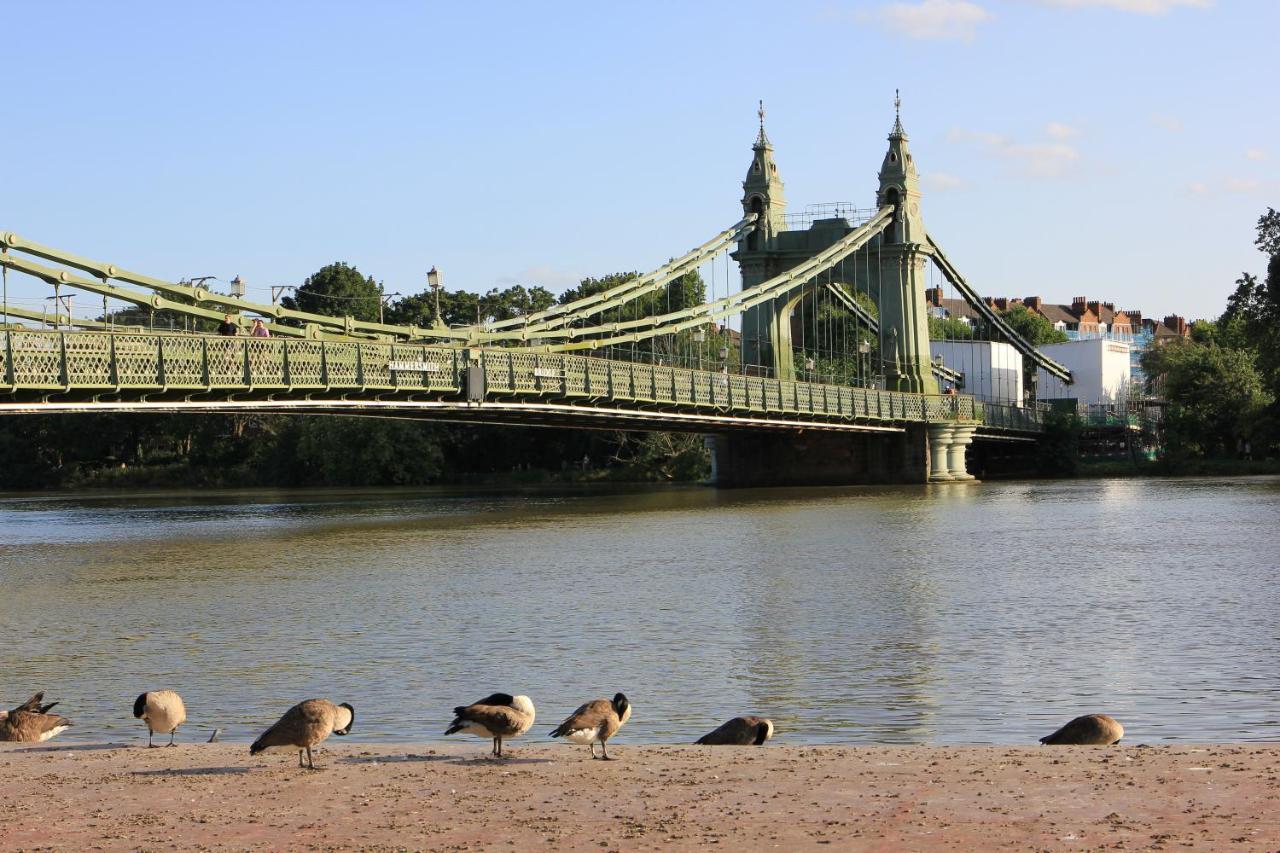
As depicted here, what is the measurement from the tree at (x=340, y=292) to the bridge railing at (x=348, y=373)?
51.7 metres

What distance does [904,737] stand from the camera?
1368 cm

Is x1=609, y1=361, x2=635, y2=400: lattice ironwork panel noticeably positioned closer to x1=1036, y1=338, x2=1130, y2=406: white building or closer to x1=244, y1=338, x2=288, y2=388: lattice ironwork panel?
x1=244, y1=338, x2=288, y2=388: lattice ironwork panel

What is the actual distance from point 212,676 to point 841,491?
181 feet

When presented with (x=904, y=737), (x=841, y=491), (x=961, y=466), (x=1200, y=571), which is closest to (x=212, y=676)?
(x=904, y=737)

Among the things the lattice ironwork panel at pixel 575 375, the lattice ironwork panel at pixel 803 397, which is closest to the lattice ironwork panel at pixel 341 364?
the lattice ironwork panel at pixel 575 375

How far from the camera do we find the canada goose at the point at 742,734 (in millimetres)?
12500

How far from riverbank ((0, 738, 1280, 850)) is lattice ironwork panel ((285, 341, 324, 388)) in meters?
29.8

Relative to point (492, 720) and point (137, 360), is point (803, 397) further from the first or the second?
point (492, 720)

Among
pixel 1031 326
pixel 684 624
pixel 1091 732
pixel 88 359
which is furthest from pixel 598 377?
pixel 1031 326

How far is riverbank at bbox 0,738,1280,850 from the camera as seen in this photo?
9391mm

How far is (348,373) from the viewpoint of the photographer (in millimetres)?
43906

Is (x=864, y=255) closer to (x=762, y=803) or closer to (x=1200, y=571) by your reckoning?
(x=1200, y=571)

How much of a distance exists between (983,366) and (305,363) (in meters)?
61.5

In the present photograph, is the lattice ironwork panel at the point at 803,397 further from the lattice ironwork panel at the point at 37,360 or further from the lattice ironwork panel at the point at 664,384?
the lattice ironwork panel at the point at 37,360
